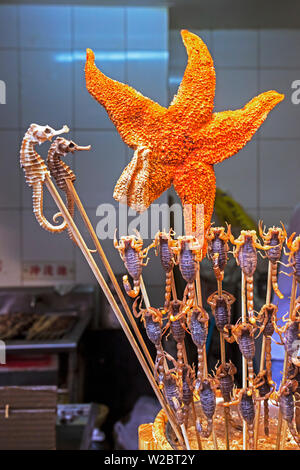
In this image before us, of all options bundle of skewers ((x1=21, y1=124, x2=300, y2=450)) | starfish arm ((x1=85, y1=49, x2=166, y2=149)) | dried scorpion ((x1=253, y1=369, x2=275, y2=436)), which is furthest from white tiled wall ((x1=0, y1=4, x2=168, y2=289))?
dried scorpion ((x1=253, y1=369, x2=275, y2=436))

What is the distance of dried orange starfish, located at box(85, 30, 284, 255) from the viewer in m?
0.65

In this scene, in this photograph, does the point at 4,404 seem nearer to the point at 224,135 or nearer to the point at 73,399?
the point at 73,399

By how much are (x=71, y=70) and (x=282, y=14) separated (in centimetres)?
49

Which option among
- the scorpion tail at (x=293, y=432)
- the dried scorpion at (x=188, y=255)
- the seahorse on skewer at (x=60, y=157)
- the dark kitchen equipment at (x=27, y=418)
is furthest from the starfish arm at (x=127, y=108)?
the dark kitchen equipment at (x=27, y=418)

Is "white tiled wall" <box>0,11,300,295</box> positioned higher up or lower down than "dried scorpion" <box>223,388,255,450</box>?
higher up

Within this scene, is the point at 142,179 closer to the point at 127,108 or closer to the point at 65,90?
the point at 127,108


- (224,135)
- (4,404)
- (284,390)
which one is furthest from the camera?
(4,404)

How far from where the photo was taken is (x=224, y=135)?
67 centimetres

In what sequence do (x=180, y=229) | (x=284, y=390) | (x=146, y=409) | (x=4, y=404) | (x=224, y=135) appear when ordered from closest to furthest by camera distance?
(x=284, y=390), (x=224, y=135), (x=180, y=229), (x=4, y=404), (x=146, y=409)

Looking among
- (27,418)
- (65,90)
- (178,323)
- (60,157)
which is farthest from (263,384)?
(65,90)

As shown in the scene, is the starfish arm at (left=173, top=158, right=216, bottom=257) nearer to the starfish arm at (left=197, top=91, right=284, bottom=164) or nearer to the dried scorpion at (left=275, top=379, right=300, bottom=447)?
the starfish arm at (left=197, top=91, right=284, bottom=164)

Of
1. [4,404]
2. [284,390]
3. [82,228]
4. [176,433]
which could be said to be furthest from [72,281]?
[284,390]

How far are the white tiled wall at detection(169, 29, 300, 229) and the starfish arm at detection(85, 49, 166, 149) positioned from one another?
244 mm

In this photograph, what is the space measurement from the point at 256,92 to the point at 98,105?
321 mm
